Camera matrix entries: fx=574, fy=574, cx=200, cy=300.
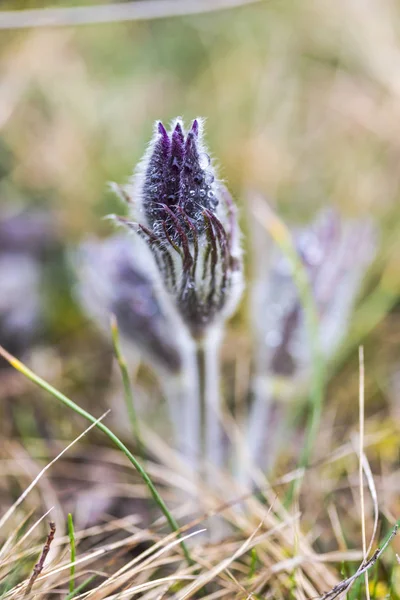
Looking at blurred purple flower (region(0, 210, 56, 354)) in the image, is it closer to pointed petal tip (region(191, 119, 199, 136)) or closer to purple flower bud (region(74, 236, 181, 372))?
purple flower bud (region(74, 236, 181, 372))

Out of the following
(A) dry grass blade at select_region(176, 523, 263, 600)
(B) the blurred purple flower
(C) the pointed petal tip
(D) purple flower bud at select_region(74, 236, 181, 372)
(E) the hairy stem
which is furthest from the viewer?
(B) the blurred purple flower

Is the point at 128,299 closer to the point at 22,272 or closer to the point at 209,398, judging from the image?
the point at 209,398

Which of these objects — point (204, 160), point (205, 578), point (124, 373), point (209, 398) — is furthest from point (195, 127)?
point (205, 578)

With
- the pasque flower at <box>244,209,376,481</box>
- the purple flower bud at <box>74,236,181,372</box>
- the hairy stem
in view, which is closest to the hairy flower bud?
the hairy stem

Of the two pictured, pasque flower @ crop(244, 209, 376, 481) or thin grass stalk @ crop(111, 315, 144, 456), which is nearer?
thin grass stalk @ crop(111, 315, 144, 456)

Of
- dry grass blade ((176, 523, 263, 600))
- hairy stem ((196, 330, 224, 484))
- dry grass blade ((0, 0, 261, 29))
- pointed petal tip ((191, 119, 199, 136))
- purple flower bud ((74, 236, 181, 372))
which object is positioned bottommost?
dry grass blade ((176, 523, 263, 600))

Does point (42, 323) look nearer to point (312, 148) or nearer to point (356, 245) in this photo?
point (356, 245)

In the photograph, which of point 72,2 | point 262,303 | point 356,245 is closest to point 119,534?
point 262,303
